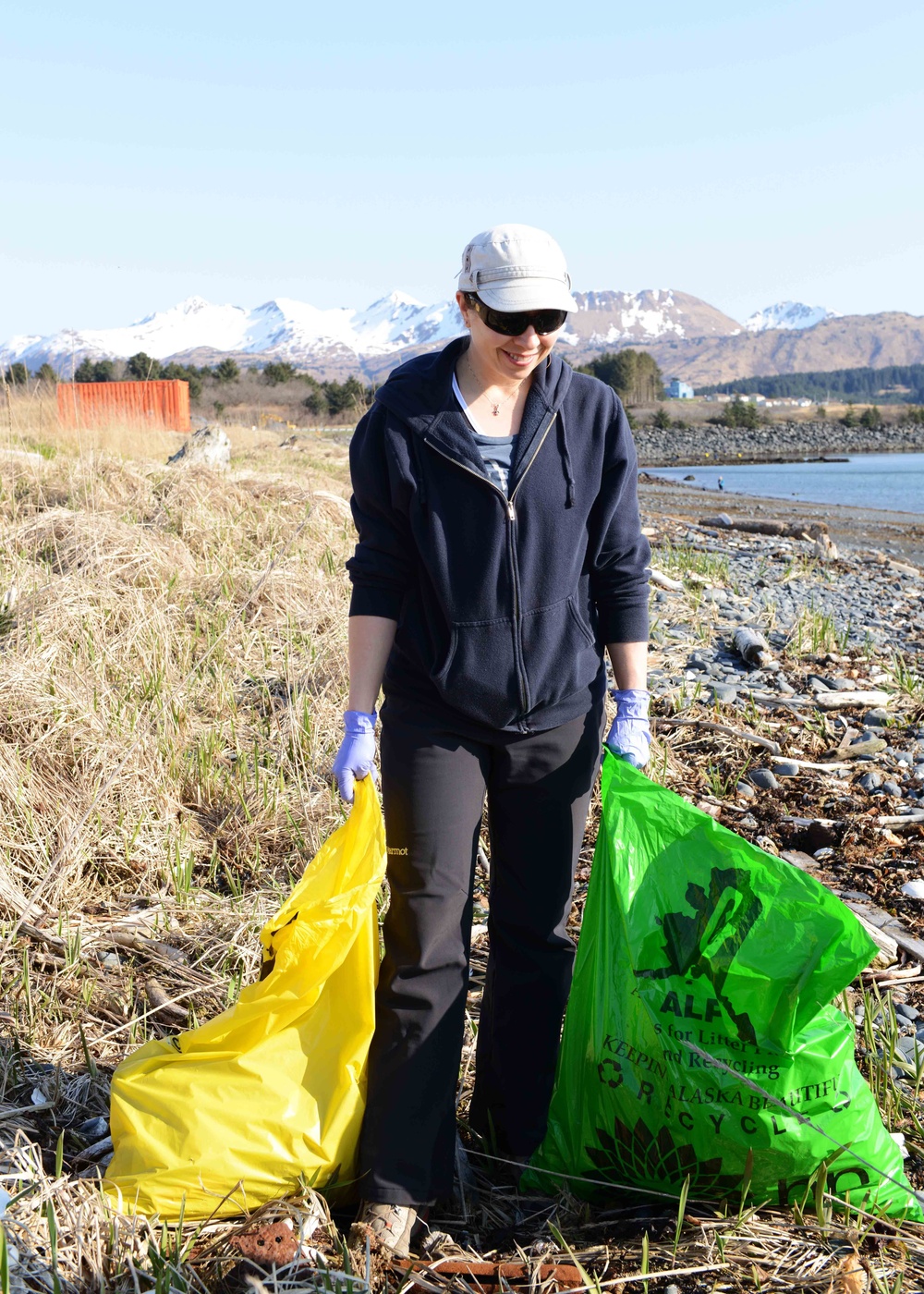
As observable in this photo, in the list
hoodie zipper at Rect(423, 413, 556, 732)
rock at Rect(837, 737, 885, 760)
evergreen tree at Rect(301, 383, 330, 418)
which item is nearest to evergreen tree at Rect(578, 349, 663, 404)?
evergreen tree at Rect(301, 383, 330, 418)

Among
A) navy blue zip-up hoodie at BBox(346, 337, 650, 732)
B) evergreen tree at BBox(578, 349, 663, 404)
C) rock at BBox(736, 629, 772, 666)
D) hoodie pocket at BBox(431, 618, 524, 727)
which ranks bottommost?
rock at BBox(736, 629, 772, 666)

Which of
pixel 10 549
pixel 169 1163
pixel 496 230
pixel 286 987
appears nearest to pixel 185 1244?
pixel 169 1163

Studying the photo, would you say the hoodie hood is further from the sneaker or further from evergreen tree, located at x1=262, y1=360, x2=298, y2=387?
evergreen tree, located at x1=262, y1=360, x2=298, y2=387

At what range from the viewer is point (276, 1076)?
1749 millimetres

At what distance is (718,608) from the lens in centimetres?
696

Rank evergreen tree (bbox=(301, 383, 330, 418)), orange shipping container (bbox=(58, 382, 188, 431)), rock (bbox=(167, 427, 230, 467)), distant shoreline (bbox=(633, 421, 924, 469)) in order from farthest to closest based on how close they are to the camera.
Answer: distant shoreline (bbox=(633, 421, 924, 469))
evergreen tree (bbox=(301, 383, 330, 418))
orange shipping container (bbox=(58, 382, 188, 431))
rock (bbox=(167, 427, 230, 467))

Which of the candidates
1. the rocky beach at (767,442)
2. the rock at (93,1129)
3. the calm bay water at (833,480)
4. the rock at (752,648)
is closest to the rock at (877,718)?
the rock at (752,648)

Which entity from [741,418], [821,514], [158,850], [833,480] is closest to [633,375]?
[741,418]

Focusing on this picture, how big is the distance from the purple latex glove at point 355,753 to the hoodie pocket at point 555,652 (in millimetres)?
339

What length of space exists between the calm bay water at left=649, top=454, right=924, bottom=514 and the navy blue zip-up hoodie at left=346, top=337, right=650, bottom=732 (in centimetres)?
1993

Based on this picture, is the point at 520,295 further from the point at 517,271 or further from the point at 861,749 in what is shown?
the point at 861,749

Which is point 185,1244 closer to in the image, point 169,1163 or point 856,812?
point 169,1163

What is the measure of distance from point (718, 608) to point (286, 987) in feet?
18.5

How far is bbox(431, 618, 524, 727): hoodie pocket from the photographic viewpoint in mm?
1832
